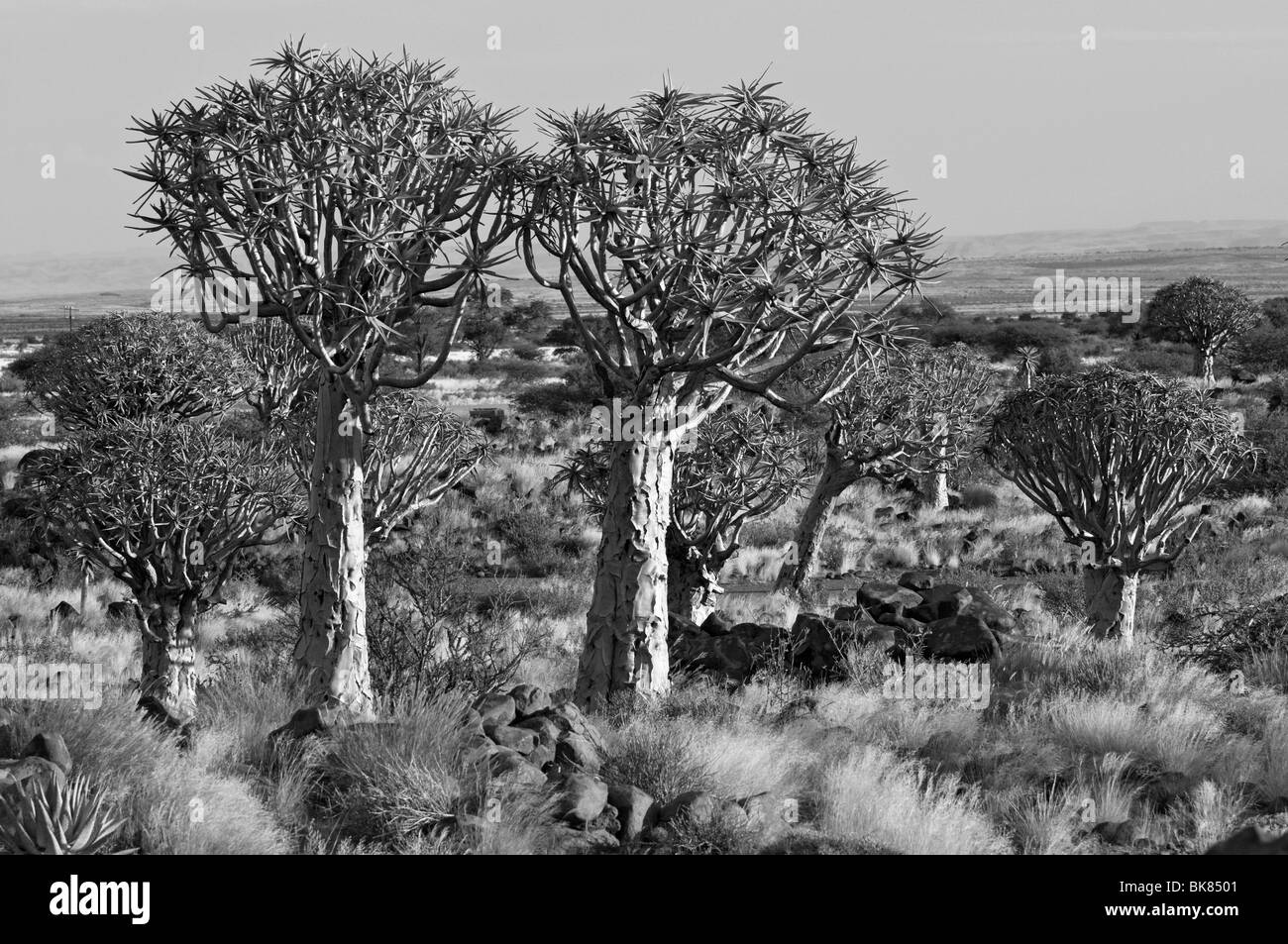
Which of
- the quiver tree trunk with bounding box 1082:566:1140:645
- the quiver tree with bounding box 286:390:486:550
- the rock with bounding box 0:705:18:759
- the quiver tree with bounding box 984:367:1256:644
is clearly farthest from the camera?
the quiver tree with bounding box 286:390:486:550

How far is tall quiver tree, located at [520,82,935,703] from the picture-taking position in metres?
8.09

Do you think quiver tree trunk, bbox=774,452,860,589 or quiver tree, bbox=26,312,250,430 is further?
quiver tree trunk, bbox=774,452,860,589

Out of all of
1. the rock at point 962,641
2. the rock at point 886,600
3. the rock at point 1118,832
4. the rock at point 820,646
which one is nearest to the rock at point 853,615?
the rock at point 886,600

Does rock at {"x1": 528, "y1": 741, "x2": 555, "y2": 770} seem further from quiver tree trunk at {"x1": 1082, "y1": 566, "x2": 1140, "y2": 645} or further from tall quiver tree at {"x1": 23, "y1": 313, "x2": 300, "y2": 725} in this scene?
quiver tree trunk at {"x1": 1082, "y1": 566, "x2": 1140, "y2": 645}

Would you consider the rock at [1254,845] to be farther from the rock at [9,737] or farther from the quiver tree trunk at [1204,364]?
the quiver tree trunk at [1204,364]

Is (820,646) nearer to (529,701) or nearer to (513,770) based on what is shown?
(529,701)

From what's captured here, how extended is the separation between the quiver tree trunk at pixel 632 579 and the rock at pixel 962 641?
3365 mm

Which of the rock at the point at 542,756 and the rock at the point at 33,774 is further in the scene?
the rock at the point at 542,756

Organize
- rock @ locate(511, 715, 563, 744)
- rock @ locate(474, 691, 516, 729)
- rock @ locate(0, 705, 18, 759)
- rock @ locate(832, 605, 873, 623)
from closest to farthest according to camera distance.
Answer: rock @ locate(0, 705, 18, 759) → rock @ locate(511, 715, 563, 744) → rock @ locate(474, 691, 516, 729) → rock @ locate(832, 605, 873, 623)

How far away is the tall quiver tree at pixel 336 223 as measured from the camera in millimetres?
7871

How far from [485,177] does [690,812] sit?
4.41 m

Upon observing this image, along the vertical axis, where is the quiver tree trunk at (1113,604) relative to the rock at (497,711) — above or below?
below

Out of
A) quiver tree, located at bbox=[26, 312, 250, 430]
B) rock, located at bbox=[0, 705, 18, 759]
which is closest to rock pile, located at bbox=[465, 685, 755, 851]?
rock, located at bbox=[0, 705, 18, 759]

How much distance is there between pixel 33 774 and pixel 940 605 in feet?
28.8
